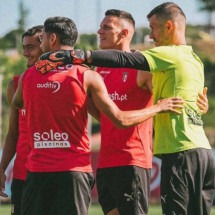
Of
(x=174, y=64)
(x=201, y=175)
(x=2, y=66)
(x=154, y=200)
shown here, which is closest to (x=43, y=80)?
(x=174, y=64)

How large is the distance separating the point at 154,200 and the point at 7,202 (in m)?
3.91

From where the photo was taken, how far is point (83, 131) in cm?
748

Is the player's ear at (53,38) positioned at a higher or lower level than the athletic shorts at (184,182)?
higher

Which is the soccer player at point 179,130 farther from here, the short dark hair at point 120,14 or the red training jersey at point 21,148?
the red training jersey at point 21,148

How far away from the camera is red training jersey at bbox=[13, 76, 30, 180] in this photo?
9.41m

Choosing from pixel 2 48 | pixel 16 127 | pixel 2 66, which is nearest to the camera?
pixel 16 127

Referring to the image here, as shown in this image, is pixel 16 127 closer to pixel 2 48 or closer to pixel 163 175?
pixel 163 175

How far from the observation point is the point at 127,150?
29.8 ft

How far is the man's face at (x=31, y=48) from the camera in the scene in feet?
32.4

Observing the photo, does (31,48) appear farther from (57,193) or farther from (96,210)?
(96,210)

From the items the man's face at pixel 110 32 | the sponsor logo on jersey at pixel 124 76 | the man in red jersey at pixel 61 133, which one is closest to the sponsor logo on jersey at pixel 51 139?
the man in red jersey at pixel 61 133

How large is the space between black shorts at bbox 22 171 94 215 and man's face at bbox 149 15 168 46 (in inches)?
56.8

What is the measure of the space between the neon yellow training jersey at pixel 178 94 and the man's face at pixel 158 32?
20 cm

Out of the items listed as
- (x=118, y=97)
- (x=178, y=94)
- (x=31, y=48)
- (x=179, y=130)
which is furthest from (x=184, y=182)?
(x=31, y=48)
